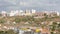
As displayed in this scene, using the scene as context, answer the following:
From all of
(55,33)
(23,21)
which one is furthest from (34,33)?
(23,21)

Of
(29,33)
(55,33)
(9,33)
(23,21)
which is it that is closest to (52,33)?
(55,33)

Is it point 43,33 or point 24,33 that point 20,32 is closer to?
point 24,33

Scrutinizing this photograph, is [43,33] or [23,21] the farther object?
[23,21]

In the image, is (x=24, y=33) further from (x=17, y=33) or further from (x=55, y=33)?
(x=55, y=33)

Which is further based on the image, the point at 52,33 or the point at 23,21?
the point at 23,21

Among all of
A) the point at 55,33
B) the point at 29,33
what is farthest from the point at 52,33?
the point at 29,33

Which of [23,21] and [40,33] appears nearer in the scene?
[40,33]
